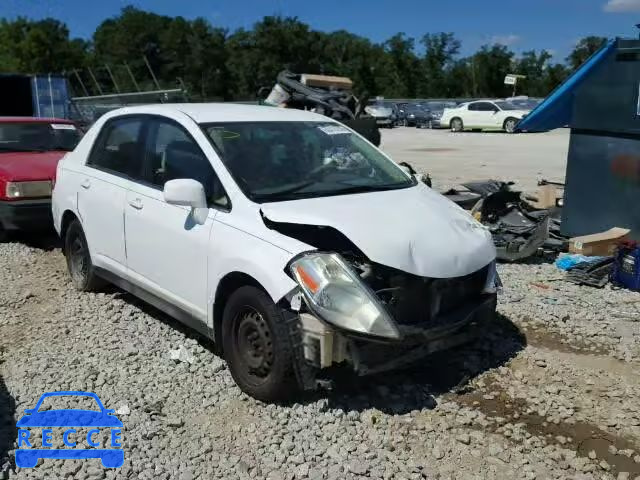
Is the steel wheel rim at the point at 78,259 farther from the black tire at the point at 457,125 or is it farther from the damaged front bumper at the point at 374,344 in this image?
the black tire at the point at 457,125

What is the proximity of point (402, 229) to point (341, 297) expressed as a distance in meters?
0.61

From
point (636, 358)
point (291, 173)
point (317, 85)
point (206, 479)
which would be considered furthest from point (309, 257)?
point (317, 85)

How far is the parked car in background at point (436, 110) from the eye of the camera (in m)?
34.3

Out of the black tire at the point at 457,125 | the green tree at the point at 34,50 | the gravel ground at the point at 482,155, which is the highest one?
the green tree at the point at 34,50

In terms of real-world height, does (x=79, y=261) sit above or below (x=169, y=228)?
below

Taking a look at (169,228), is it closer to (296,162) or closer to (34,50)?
(296,162)

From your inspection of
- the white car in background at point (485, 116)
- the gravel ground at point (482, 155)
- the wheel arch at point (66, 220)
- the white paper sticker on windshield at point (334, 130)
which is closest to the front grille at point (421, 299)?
the white paper sticker on windshield at point (334, 130)

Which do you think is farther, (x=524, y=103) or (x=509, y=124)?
(x=524, y=103)

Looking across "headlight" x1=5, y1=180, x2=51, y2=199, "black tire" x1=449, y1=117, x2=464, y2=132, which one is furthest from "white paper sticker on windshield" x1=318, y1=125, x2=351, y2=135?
"black tire" x1=449, y1=117, x2=464, y2=132

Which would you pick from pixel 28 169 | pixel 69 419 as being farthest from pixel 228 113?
pixel 28 169

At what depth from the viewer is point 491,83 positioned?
5622cm

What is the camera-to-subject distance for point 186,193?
397 cm

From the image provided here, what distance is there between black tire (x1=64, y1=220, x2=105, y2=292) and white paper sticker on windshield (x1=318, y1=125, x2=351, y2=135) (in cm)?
239

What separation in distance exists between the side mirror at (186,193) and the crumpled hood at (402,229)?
459 mm
